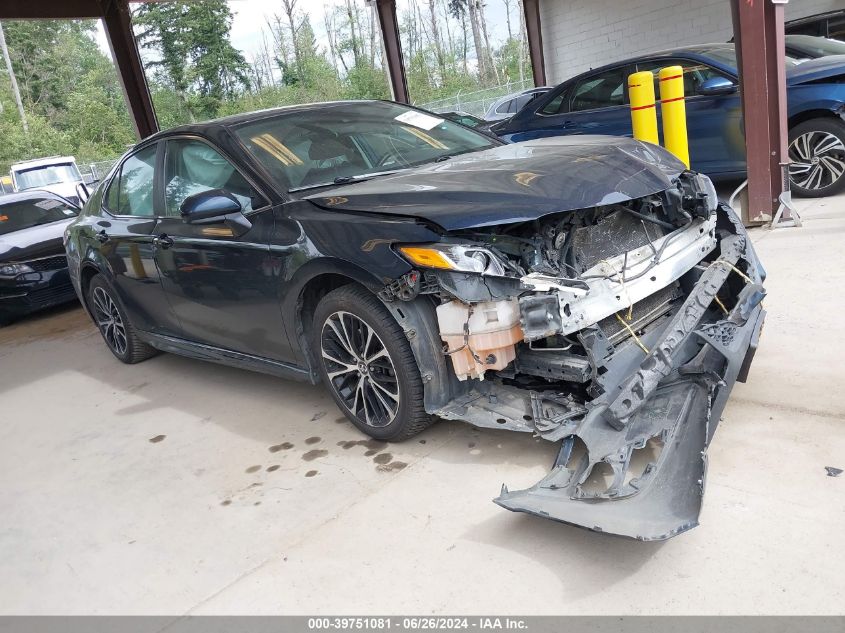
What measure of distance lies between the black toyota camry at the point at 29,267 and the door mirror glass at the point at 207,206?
213 inches

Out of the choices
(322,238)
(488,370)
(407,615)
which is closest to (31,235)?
(322,238)

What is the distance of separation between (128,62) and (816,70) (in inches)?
440

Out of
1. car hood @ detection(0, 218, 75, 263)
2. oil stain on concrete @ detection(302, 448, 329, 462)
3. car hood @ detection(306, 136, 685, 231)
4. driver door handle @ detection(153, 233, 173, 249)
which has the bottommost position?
oil stain on concrete @ detection(302, 448, 329, 462)

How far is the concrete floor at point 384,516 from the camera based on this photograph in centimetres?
232

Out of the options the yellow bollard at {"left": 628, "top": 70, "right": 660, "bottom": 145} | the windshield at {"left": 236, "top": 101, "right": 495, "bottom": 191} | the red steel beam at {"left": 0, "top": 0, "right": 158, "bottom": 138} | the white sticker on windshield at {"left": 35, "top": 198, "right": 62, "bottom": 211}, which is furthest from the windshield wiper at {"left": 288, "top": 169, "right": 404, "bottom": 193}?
the red steel beam at {"left": 0, "top": 0, "right": 158, "bottom": 138}

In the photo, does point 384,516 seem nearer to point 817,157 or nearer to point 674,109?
point 674,109

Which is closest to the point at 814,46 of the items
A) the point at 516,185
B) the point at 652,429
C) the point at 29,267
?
the point at 516,185

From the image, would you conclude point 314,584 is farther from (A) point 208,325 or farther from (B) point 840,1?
(B) point 840,1

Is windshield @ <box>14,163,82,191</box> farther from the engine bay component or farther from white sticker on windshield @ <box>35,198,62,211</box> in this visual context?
the engine bay component

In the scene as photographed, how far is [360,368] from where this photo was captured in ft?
11.0

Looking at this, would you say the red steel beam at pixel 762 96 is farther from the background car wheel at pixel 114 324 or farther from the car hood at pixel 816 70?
the background car wheel at pixel 114 324

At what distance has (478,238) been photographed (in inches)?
115

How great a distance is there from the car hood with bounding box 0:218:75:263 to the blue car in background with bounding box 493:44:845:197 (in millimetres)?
5701

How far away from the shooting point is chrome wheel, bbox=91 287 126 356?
5.47 meters
